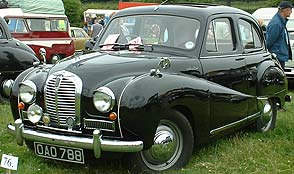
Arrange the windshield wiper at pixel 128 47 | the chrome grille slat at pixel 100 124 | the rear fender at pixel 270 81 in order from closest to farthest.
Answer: the chrome grille slat at pixel 100 124 → the windshield wiper at pixel 128 47 → the rear fender at pixel 270 81

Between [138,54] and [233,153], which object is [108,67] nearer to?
[138,54]

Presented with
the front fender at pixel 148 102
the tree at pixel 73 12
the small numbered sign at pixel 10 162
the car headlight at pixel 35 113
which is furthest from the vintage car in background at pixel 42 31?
the tree at pixel 73 12

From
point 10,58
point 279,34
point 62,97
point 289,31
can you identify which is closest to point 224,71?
point 62,97

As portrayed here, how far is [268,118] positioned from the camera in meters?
6.86

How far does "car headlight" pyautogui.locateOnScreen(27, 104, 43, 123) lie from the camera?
485 centimetres

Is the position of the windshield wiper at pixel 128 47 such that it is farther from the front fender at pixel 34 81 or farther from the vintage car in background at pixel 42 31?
the vintage car in background at pixel 42 31

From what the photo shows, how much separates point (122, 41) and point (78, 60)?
96 cm

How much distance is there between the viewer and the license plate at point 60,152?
4566mm

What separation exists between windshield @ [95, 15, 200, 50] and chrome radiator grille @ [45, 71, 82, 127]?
1.29 metres

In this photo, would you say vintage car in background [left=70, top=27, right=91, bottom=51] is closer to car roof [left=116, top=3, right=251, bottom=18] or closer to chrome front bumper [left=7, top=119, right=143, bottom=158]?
car roof [left=116, top=3, right=251, bottom=18]

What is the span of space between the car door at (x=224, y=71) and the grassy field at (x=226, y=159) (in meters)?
0.35

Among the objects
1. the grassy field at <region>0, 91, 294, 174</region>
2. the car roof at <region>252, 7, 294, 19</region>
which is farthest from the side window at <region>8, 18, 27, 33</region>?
the grassy field at <region>0, 91, 294, 174</region>

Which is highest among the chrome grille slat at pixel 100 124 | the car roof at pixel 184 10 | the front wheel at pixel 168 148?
the car roof at pixel 184 10

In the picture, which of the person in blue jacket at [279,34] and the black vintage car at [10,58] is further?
the black vintage car at [10,58]
